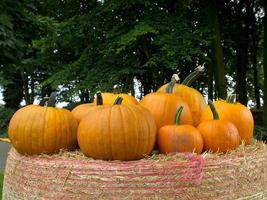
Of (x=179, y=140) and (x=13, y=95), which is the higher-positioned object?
(x=13, y=95)

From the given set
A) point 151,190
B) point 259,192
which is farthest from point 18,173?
point 259,192

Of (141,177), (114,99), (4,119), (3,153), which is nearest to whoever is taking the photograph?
(141,177)

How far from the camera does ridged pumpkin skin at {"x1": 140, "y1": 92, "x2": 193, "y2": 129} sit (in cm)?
207

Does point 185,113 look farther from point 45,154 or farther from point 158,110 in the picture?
point 45,154

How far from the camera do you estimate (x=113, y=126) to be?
190cm

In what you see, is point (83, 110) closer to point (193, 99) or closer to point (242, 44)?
point (193, 99)

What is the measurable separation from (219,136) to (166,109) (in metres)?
0.25

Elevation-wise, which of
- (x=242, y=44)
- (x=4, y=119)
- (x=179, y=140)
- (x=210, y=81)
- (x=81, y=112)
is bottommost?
(x=4, y=119)

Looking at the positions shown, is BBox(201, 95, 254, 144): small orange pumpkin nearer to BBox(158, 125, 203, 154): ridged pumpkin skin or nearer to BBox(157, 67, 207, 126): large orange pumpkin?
BBox(157, 67, 207, 126): large orange pumpkin

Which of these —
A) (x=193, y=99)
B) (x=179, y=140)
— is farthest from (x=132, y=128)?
(x=193, y=99)

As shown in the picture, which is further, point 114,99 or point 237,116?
point 114,99

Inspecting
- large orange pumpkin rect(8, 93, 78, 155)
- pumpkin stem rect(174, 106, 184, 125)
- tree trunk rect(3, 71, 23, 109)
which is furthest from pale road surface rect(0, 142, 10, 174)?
tree trunk rect(3, 71, 23, 109)

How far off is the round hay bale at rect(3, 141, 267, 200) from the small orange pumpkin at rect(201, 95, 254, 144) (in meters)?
0.26

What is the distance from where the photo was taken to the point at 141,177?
1.72 metres
